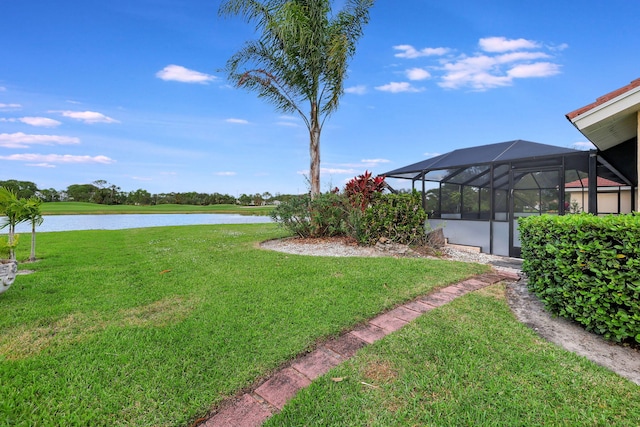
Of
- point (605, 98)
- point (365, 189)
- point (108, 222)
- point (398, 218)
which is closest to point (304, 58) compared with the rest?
point (365, 189)

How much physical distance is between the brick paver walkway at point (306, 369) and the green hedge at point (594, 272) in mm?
1145

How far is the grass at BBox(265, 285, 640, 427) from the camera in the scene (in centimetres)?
165

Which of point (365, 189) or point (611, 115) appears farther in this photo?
point (365, 189)

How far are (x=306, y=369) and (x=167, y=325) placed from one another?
168 centimetres

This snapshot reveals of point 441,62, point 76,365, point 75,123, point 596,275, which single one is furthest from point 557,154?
point 75,123

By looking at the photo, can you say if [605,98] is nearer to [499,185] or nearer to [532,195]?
[532,195]

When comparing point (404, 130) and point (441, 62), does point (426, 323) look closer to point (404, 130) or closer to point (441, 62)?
point (441, 62)

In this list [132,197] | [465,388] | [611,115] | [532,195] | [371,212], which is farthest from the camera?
[132,197]

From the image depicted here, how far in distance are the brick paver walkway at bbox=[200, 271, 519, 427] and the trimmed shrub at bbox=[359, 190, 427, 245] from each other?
3.44 meters

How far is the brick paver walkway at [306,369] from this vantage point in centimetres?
172

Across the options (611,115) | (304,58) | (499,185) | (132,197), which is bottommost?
(499,185)

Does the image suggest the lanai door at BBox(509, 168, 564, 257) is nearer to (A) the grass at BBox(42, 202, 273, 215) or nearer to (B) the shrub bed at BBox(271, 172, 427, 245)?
(B) the shrub bed at BBox(271, 172, 427, 245)

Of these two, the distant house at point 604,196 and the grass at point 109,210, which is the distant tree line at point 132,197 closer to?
the grass at point 109,210

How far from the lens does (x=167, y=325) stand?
9.57 feet
